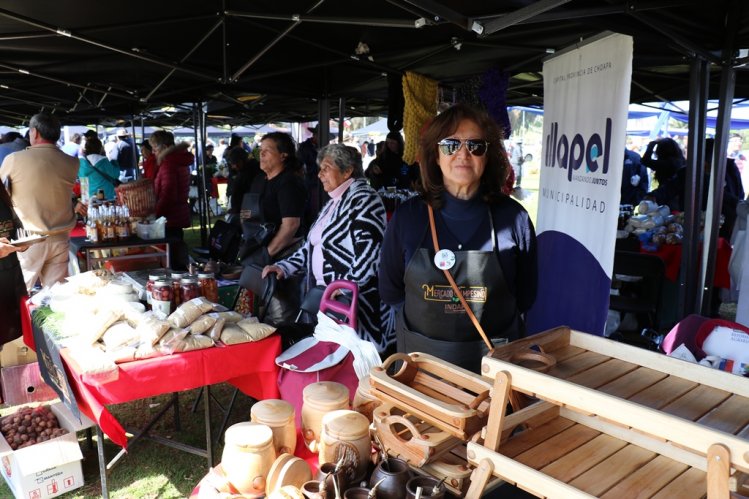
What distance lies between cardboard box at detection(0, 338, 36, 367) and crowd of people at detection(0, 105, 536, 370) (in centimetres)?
10

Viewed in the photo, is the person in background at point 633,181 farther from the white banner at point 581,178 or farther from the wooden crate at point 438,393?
the wooden crate at point 438,393

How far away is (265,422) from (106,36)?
150 inches

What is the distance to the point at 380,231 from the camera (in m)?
3.05

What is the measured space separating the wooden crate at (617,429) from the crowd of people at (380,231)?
536 millimetres

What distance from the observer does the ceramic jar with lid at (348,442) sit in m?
1.48

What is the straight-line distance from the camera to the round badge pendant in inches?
74.0

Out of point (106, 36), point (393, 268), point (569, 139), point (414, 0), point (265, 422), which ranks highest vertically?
point (106, 36)

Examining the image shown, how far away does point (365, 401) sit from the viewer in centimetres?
180

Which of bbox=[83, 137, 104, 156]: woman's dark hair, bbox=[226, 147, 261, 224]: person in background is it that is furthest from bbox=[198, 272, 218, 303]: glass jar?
bbox=[83, 137, 104, 156]: woman's dark hair

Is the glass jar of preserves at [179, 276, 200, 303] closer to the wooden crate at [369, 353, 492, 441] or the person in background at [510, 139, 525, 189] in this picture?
the wooden crate at [369, 353, 492, 441]

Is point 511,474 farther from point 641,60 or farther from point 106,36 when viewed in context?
point 106,36

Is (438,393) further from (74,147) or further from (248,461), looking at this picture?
(74,147)

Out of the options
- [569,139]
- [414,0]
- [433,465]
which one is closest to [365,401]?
[433,465]

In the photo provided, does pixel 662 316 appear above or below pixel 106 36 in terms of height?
below
